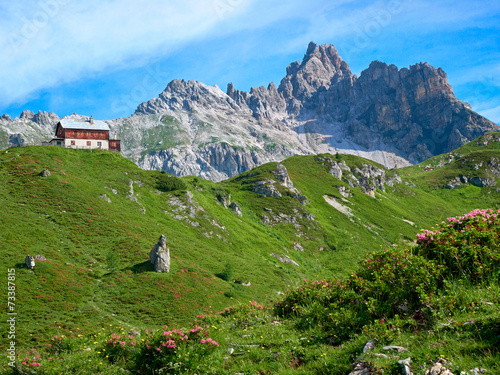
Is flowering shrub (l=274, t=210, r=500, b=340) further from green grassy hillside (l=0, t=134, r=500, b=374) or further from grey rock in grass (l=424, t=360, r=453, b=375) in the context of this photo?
grey rock in grass (l=424, t=360, r=453, b=375)

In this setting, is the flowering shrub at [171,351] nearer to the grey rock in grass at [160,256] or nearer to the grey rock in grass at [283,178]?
the grey rock in grass at [160,256]

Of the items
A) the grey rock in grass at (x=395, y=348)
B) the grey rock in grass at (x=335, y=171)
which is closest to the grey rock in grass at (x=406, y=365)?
the grey rock in grass at (x=395, y=348)

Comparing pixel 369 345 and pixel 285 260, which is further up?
pixel 369 345

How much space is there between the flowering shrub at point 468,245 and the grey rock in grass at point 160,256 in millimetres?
46320

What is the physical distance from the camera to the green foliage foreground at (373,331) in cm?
943

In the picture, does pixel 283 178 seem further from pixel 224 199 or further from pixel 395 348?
pixel 395 348

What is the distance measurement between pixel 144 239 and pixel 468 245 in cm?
6095

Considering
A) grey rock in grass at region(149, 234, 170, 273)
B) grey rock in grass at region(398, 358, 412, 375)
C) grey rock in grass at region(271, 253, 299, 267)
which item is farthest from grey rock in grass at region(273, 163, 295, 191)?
grey rock in grass at region(398, 358, 412, 375)

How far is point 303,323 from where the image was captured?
47.5 feet

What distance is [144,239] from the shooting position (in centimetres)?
6481

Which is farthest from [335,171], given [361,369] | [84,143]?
[361,369]

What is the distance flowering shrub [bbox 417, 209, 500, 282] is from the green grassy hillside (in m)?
2.32

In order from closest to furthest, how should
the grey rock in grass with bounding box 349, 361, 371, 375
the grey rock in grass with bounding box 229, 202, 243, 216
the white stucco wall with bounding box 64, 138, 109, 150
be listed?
the grey rock in grass with bounding box 349, 361, 371, 375 → the white stucco wall with bounding box 64, 138, 109, 150 → the grey rock in grass with bounding box 229, 202, 243, 216

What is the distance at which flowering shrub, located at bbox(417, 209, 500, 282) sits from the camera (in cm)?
1193
